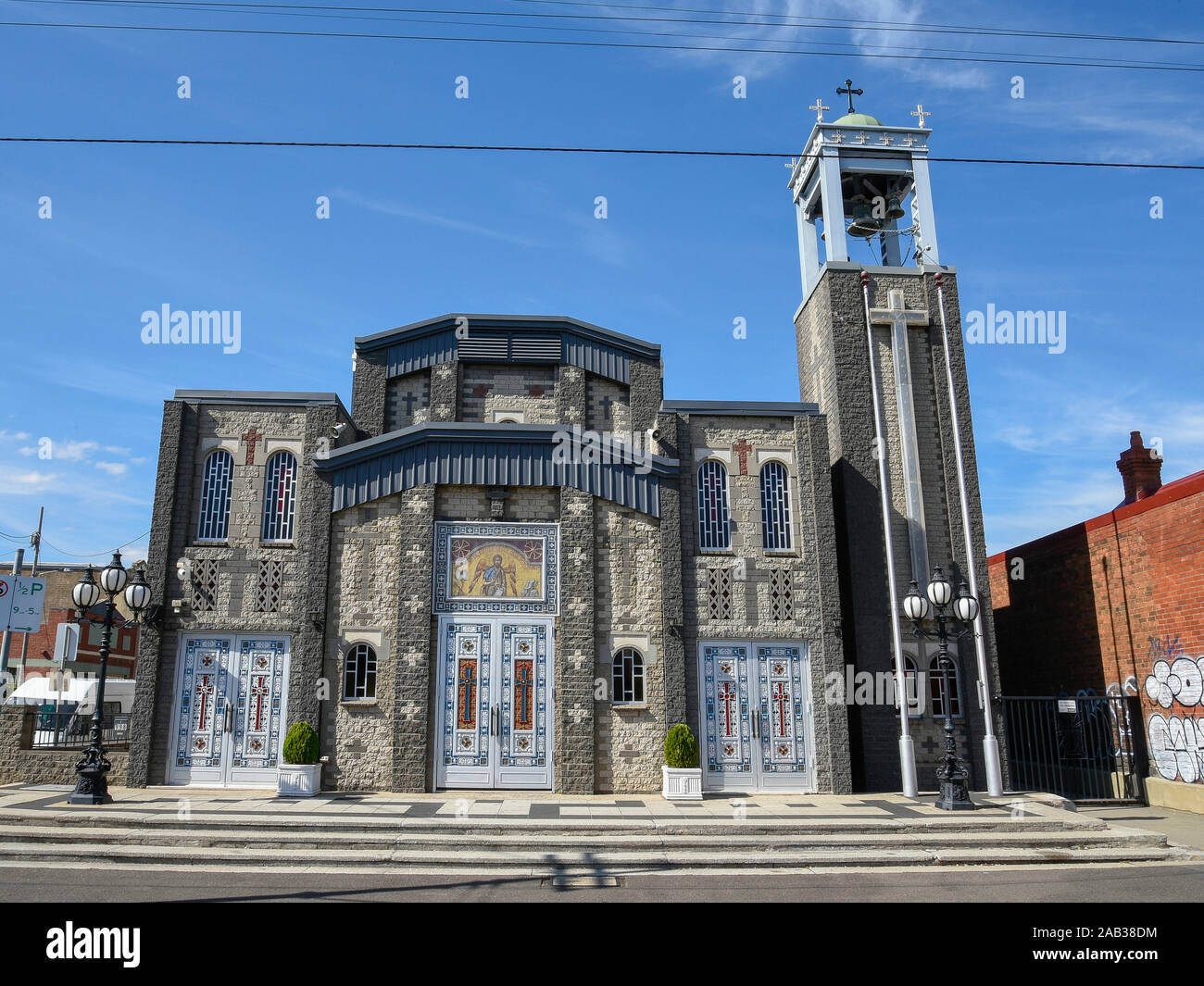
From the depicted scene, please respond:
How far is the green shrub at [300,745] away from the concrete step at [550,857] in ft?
10.7

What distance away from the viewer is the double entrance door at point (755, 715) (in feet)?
53.7

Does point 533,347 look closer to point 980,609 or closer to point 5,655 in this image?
point 980,609

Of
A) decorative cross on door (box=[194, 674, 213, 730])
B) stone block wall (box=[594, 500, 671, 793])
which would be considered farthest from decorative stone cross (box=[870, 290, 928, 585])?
decorative cross on door (box=[194, 674, 213, 730])

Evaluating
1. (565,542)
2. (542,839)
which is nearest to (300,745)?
(542,839)

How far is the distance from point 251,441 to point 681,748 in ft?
35.9

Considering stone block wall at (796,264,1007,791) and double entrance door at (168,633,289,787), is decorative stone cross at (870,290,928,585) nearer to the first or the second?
stone block wall at (796,264,1007,791)

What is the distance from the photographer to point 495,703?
53.2ft

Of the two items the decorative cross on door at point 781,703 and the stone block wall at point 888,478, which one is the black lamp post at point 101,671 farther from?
the stone block wall at point 888,478

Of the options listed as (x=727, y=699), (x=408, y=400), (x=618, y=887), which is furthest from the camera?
(x=408, y=400)

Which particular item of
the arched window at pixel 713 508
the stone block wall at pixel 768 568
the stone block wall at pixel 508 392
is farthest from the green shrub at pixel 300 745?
the arched window at pixel 713 508

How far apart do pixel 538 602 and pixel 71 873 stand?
28.6 ft
